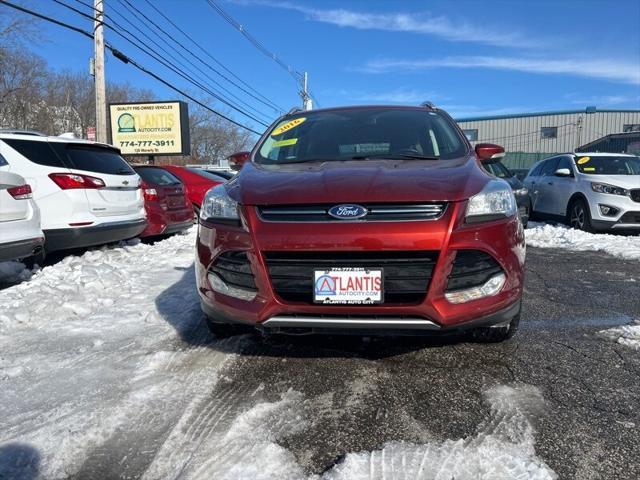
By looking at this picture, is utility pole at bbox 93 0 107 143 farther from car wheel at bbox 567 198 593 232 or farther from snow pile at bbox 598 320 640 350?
snow pile at bbox 598 320 640 350

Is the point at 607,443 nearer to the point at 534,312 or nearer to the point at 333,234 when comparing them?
the point at 333,234

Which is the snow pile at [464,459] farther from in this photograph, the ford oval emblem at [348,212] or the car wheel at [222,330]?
the car wheel at [222,330]

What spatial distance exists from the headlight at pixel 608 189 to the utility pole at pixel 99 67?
12.7m

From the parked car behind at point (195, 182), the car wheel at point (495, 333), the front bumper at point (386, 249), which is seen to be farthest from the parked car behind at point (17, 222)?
the parked car behind at point (195, 182)

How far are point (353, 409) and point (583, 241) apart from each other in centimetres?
720

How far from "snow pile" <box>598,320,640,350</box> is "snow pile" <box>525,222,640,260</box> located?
4.01 m

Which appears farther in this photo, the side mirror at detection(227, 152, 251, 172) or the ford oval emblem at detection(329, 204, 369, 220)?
the side mirror at detection(227, 152, 251, 172)

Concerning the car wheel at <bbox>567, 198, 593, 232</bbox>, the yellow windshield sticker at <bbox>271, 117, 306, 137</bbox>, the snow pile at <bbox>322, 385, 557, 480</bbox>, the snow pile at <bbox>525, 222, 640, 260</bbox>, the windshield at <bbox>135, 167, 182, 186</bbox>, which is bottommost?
the snow pile at <bbox>322, 385, 557, 480</bbox>

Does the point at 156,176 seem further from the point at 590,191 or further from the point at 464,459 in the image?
the point at 590,191

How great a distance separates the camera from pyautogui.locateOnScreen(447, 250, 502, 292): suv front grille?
2.54 metres

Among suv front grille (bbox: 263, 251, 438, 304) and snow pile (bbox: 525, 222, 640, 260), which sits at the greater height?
suv front grille (bbox: 263, 251, 438, 304)

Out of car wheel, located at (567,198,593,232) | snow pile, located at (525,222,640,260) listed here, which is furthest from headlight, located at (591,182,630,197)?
snow pile, located at (525,222,640,260)

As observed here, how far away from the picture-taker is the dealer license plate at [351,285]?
2.53m

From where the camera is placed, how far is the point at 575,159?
33.3 ft
